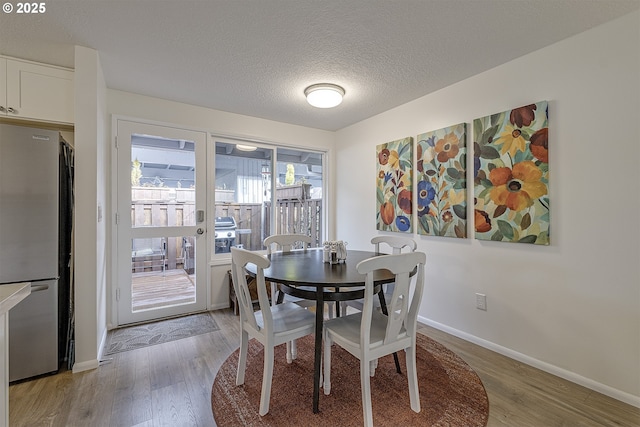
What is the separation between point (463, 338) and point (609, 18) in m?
2.52

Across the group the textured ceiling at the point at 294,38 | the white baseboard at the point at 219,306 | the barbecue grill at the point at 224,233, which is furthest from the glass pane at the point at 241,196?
the textured ceiling at the point at 294,38

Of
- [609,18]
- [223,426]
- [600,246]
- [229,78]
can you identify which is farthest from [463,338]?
[229,78]

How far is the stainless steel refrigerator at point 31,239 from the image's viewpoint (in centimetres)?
182

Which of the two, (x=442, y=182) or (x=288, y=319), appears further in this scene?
(x=442, y=182)

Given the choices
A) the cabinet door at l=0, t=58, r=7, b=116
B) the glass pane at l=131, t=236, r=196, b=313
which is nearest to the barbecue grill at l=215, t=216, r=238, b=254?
the glass pane at l=131, t=236, r=196, b=313

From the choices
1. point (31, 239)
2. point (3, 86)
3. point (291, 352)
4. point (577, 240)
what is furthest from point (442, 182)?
point (3, 86)

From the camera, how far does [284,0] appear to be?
5.19 ft

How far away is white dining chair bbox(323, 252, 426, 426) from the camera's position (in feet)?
4.69

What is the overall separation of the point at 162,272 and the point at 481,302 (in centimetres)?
320

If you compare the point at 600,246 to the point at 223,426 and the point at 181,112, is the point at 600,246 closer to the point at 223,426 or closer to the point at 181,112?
the point at 223,426

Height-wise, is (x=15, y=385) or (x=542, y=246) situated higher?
(x=542, y=246)

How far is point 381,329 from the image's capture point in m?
1.66

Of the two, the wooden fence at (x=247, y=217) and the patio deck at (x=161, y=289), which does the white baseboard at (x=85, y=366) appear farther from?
the wooden fence at (x=247, y=217)

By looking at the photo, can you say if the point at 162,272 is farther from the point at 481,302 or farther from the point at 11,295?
the point at 481,302
